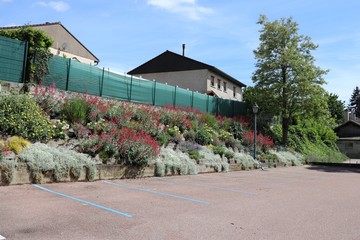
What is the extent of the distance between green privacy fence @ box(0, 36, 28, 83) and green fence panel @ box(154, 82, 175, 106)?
28.3 feet

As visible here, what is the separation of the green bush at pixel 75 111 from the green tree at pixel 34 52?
174 cm

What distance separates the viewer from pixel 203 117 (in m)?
20.4

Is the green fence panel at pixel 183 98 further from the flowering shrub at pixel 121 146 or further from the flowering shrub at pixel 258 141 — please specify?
the flowering shrub at pixel 121 146

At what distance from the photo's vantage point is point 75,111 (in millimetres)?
12172

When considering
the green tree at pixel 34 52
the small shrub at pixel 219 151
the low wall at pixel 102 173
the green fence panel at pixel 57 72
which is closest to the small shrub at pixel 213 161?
the low wall at pixel 102 173

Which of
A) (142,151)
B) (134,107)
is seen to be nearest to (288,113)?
(134,107)

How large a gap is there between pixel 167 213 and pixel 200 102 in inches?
685

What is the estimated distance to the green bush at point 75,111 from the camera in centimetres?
1214

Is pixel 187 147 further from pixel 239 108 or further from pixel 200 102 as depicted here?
pixel 239 108

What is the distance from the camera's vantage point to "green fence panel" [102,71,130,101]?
16469mm

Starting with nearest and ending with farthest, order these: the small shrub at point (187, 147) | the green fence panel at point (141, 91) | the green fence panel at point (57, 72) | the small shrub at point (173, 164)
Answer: the small shrub at point (173, 164)
the green fence panel at point (57, 72)
the small shrub at point (187, 147)
the green fence panel at point (141, 91)

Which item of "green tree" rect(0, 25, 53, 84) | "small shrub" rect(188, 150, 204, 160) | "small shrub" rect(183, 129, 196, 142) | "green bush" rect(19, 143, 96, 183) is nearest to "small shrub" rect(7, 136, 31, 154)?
"green bush" rect(19, 143, 96, 183)

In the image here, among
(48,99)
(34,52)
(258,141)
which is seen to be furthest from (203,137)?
(34,52)

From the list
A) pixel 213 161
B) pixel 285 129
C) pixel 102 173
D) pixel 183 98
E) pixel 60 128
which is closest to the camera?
pixel 102 173
